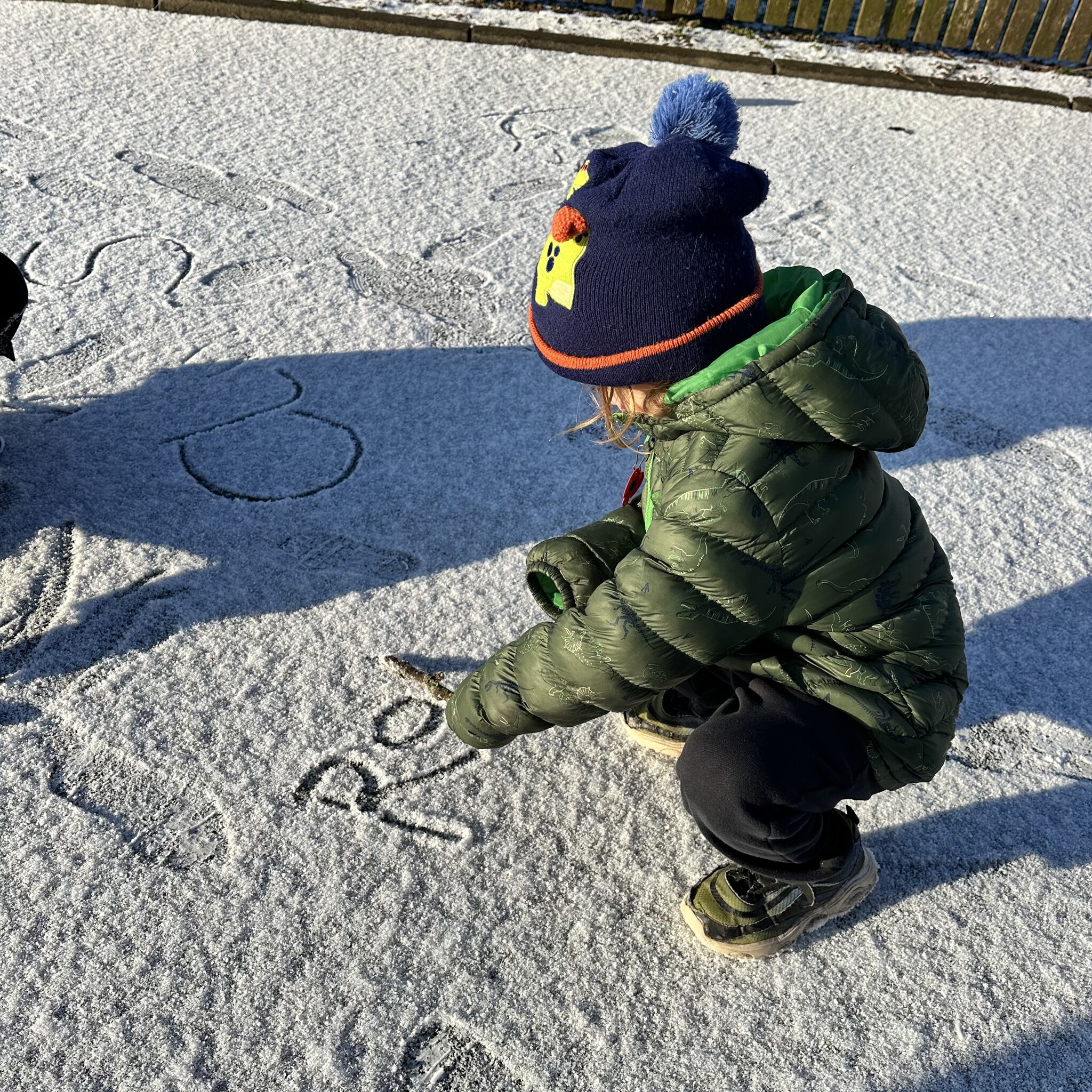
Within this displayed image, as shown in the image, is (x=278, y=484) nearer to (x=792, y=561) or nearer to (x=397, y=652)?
(x=397, y=652)

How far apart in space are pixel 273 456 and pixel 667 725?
2.79 feet

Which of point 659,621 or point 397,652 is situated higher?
point 659,621

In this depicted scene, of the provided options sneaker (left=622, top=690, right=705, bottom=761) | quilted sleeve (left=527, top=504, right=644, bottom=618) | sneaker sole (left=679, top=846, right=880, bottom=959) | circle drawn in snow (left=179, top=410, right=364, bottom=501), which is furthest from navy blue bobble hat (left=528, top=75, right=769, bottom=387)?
circle drawn in snow (left=179, top=410, right=364, bottom=501)

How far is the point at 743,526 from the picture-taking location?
98cm

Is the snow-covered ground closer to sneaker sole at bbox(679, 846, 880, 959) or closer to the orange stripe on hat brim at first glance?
sneaker sole at bbox(679, 846, 880, 959)

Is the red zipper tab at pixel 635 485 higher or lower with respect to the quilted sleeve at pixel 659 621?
lower

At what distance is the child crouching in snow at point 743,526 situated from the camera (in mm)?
981

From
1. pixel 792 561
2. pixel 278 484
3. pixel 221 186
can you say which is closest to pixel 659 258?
pixel 792 561

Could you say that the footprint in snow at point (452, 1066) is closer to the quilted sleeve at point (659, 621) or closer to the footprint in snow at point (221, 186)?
the quilted sleeve at point (659, 621)

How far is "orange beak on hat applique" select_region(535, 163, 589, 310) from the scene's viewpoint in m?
1.01

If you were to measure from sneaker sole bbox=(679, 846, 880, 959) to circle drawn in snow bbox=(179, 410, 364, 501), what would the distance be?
3.09ft

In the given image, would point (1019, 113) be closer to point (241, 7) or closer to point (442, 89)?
point (442, 89)

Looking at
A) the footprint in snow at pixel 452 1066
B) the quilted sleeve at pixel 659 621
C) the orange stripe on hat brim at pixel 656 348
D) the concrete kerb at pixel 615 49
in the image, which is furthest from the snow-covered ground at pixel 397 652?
the concrete kerb at pixel 615 49

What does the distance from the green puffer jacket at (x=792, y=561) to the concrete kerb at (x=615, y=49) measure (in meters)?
2.62
